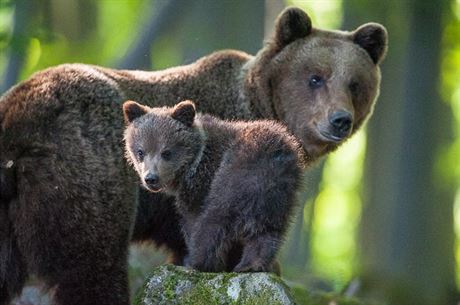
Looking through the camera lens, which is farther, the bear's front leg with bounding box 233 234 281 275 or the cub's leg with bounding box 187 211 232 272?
the cub's leg with bounding box 187 211 232 272

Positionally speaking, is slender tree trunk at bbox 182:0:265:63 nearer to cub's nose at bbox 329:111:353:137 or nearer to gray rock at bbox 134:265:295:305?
cub's nose at bbox 329:111:353:137

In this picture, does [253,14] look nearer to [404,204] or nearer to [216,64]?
[404,204]

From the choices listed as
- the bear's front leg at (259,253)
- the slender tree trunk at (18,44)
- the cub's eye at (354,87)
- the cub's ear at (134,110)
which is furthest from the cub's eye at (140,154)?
the slender tree trunk at (18,44)

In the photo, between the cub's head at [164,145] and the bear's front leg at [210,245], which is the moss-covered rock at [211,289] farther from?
the cub's head at [164,145]

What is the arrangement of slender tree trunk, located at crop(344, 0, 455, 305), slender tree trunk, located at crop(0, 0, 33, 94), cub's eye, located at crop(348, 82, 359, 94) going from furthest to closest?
slender tree trunk, located at crop(344, 0, 455, 305), slender tree trunk, located at crop(0, 0, 33, 94), cub's eye, located at crop(348, 82, 359, 94)

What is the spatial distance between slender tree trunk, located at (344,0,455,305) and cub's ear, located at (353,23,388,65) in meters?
7.62

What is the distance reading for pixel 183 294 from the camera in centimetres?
742

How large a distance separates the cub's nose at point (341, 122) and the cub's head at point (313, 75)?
16 cm

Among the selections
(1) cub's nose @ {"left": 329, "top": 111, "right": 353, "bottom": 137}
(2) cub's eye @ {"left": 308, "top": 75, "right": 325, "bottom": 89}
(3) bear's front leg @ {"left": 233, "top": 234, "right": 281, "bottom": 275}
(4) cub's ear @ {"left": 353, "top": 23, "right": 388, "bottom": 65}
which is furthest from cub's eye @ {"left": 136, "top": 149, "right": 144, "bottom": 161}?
(4) cub's ear @ {"left": 353, "top": 23, "right": 388, "bottom": 65}

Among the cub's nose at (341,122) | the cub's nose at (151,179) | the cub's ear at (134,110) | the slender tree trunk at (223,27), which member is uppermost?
the cub's ear at (134,110)

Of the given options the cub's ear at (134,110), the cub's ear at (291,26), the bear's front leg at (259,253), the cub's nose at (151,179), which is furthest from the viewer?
the cub's ear at (291,26)

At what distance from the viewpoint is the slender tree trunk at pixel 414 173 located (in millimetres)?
18375

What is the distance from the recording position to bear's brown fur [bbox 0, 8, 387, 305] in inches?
350

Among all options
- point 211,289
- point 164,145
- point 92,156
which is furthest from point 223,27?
point 211,289
